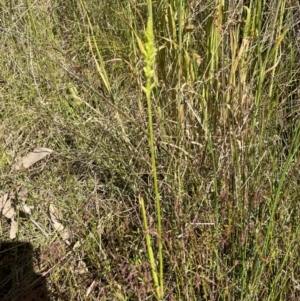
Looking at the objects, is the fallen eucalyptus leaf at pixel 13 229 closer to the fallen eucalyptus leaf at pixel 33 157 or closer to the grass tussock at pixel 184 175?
the grass tussock at pixel 184 175

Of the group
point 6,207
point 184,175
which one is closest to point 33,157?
point 6,207

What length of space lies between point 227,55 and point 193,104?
0.17 meters

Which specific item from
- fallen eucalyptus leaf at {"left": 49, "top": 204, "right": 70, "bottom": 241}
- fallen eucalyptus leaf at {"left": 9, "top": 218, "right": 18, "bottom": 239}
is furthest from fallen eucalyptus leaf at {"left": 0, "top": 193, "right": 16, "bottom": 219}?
fallen eucalyptus leaf at {"left": 49, "top": 204, "right": 70, "bottom": 241}

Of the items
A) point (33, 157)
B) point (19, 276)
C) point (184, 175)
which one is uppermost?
point (184, 175)

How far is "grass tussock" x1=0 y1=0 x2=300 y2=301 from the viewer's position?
46.1 inches

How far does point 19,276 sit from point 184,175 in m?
0.57

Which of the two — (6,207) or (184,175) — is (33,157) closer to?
(6,207)

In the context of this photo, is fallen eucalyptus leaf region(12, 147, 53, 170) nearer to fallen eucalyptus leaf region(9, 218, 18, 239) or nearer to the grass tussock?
the grass tussock

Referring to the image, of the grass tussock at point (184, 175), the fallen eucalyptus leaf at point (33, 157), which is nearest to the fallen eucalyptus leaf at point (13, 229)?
the grass tussock at point (184, 175)

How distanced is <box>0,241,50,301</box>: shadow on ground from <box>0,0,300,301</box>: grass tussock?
0.10ft

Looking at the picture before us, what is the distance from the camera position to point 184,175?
1.32 metres

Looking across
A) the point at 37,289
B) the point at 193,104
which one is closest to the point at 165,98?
the point at 193,104

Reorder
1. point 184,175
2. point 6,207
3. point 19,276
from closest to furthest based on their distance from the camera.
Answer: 1. point 184,175
2. point 19,276
3. point 6,207

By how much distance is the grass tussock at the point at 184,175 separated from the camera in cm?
117
